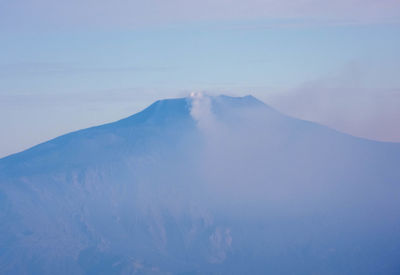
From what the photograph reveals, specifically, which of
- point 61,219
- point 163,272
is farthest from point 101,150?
point 163,272

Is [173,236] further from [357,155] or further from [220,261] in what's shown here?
[357,155]

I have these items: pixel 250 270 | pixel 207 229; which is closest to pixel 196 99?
pixel 207 229

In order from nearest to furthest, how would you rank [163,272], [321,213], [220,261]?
[163,272], [220,261], [321,213]

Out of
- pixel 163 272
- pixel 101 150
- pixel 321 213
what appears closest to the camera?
pixel 163 272

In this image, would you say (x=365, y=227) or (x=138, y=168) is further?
(x=138, y=168)

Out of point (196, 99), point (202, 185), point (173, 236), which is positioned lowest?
point (173, 236)

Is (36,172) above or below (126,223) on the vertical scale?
above
